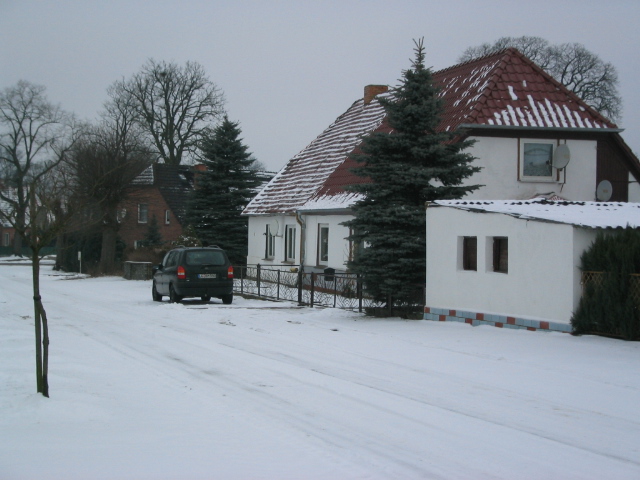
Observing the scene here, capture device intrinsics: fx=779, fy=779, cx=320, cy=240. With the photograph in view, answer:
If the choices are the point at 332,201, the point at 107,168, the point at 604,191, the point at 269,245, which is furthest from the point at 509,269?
the point at 107,168

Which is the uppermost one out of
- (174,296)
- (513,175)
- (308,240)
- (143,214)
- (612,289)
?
(143,214)

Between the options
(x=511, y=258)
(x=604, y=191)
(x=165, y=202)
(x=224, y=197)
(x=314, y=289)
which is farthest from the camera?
(x=165, y=202)

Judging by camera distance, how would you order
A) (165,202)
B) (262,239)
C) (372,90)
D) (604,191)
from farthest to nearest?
1. (165,202)
2. (262,239)
3. (372,90)
4. (604,191)

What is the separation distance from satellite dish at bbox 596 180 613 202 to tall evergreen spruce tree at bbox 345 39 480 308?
8.32 metres

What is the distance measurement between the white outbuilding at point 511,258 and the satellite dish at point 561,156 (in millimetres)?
6831

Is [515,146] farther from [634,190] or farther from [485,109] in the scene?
[634,190]

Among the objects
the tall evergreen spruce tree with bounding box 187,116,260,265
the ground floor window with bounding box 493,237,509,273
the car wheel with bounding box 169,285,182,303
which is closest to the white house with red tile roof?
the car wheel with bounding box 169,285,182,303

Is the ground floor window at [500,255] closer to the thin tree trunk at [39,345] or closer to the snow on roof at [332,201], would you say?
the snow on roof at [332,201]

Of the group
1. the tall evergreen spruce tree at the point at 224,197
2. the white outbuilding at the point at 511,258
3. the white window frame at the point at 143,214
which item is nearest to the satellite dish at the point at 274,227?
the tall evergreen spruce tree at the point at 224,197

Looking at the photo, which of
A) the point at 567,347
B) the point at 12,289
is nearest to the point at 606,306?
the point at 567,347

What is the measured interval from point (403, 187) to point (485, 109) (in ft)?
24.4

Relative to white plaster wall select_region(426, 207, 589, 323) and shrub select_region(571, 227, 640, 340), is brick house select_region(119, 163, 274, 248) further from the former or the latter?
shrub select_region(571, 227, 640, 340)

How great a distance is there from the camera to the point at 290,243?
Answer: 113 ft

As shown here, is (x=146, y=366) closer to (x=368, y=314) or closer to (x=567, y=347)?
(x=567, y=347)
